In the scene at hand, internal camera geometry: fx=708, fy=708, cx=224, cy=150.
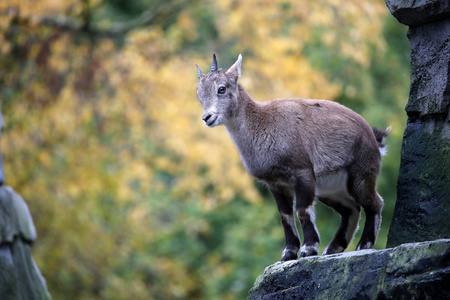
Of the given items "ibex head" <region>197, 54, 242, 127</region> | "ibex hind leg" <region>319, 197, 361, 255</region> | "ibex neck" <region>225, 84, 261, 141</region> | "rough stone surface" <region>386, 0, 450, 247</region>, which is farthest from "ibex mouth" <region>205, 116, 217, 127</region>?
"rough stone surface" <region>386, 0, 450, 247</region>

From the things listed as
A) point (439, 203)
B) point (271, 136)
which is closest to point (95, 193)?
point (271, 136)

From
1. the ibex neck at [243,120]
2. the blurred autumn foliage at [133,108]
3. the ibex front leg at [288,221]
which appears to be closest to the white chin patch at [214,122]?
the ibex neck at [243,120]

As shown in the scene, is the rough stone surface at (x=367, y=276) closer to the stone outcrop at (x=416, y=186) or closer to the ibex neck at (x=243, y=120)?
the stone outcrop at (x=416, y=186)

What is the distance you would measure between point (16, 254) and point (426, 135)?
15.3ft

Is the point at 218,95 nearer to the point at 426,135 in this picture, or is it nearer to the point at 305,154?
the point at 305,154

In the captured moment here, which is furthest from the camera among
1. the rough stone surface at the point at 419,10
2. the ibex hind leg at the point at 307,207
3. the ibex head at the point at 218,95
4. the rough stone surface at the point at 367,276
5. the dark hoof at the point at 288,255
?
the ibex head at the point at 218,95

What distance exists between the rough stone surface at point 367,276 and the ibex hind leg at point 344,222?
0.59 meters

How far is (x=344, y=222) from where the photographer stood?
209 inches

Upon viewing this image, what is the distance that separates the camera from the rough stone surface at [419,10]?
445cm

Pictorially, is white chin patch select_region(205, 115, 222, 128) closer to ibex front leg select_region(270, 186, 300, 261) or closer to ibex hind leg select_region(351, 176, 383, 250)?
ibex front leg select_region(270, 186, 300, 261)

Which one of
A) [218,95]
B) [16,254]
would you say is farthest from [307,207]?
[16,254]

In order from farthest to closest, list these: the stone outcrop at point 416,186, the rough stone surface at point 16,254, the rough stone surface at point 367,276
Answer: the rough stone surface at point 16,254
the stone outcrop at point 416,186
the rough stone surface at point 367,276

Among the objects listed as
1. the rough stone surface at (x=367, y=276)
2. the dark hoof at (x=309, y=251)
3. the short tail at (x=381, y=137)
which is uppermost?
the short tail at (x=381, y=137)

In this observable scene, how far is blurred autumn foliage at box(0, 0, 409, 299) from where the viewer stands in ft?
40.5
